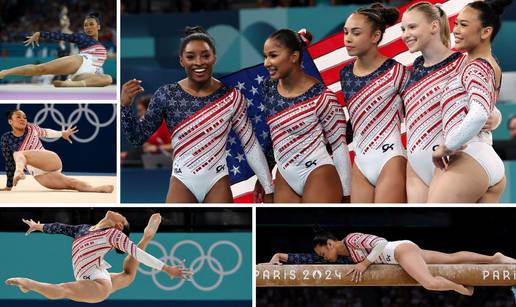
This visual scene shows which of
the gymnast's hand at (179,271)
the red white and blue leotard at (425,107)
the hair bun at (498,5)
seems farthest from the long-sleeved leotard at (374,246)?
the hair bun at (498,5)

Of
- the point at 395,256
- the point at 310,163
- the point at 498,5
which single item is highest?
the point at 498,5

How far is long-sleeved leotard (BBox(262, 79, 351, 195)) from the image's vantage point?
734 cm

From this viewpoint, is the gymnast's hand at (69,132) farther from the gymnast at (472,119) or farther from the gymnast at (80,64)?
the gymnast at (472,119)

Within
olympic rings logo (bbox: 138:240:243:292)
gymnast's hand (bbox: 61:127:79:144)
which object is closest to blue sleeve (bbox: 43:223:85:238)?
olympic rings logo (bbox: 138:240:243:292)

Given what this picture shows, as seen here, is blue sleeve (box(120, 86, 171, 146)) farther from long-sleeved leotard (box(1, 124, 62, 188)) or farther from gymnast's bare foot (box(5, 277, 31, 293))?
gymnast's bare foot (box(5, 277, 31, 293))

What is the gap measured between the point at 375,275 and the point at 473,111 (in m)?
1.55

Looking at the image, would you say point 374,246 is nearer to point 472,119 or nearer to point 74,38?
point 472,119

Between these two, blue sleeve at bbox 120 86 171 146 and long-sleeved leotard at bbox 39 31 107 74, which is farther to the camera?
long-sleeved leotard at bbox 39 31 107 74

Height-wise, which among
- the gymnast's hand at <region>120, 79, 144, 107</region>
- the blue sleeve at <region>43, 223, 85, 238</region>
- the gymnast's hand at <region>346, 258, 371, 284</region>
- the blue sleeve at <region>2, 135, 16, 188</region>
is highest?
the gymnast's hand at <region>120, 79, 144, 107</region>

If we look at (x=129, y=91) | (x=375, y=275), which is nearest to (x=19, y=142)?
(x=129, y=91)

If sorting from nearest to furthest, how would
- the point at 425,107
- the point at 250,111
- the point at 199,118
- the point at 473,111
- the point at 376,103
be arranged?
1. the point at 473,111
2. the point at 425,107
3. the point at 376,103
4. the point at 199,118
5. the point at 250,111

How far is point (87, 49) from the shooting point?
7926 millimetres

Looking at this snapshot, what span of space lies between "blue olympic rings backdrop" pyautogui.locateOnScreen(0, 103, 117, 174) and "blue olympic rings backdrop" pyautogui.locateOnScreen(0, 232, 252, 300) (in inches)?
23.0

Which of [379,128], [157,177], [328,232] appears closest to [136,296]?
[157,177]
